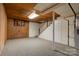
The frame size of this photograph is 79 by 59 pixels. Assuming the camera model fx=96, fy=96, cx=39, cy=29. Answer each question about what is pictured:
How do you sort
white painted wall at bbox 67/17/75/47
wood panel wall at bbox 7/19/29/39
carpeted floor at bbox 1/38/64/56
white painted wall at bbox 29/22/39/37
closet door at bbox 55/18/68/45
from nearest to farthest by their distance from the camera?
1. carpeted floor at bbox 1/38/64/56
2. white painted wall at bbox 67/17/75/47
3. closet door at bbox 55/18/68/45
4. wood panel wall at bbox 7/19/29/39
5. white painted wall at bbox 29/22/39/37

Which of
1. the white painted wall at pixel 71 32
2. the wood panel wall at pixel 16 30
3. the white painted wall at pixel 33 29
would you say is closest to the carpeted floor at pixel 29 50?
the white painted wall at pixel 71 32

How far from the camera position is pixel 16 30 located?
7.67m

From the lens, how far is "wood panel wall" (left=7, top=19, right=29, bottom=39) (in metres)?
7.22

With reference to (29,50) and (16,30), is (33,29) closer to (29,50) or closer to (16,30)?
(16,30)

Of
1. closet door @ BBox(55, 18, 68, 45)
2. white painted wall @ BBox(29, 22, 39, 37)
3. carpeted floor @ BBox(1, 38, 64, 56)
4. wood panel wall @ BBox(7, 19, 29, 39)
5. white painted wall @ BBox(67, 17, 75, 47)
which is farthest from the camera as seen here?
white painted wall @ BBox(29, 22, 39, 37)

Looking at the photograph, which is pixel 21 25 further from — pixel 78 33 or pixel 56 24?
pixel 78 33

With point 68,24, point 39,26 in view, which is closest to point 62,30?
point 68,24

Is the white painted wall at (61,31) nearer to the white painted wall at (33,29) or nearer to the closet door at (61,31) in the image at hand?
the closet door at (61,31)

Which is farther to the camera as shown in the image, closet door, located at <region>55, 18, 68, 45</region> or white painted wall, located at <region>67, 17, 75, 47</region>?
closet door, located at <region>55, 18, 68, 45</region>

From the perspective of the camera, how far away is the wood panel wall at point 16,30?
7.22 m

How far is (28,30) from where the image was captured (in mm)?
8781

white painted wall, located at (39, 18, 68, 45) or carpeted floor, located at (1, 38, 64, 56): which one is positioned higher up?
white painted wall, located at (39, 18, 68, 45)

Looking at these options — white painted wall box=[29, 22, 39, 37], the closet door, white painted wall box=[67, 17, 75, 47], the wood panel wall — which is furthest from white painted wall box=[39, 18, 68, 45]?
white painted wall box=[29, 22, 39, 37]

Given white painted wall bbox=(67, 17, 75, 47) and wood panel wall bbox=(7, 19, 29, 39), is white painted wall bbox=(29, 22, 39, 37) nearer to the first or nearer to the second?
wood panel wall bbox=(7, 19, 29, 39)
